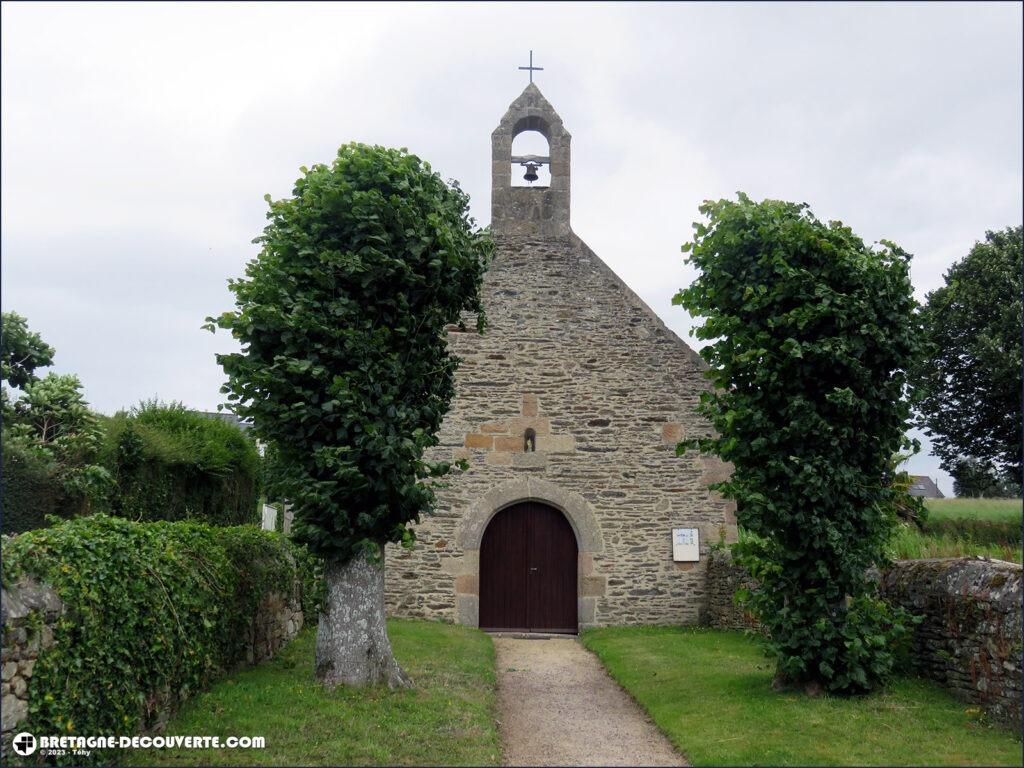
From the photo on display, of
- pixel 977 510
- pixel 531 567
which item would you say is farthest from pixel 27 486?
pixel 977 510

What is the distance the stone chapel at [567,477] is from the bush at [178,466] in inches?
114

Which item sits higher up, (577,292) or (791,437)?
(577,292)

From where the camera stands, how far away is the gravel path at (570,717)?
7.36 m

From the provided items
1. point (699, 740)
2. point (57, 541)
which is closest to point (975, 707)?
point (699, 740)

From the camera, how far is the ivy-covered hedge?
5828 mm

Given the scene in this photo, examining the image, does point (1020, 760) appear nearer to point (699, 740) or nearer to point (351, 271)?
point (699, 740)

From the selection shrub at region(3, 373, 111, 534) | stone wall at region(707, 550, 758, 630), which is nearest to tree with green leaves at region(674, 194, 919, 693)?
stone wall at region(707, 550, 758, 630)

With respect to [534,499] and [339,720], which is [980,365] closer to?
[534,499]

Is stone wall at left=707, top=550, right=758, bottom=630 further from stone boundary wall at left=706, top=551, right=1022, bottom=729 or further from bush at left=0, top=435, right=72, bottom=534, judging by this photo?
bush at left=0, top=435, right=72, bottom=534

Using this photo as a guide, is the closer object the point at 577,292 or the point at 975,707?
the point at 975,707

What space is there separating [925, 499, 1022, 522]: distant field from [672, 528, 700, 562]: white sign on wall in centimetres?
598

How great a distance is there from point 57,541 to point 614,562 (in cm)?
1052

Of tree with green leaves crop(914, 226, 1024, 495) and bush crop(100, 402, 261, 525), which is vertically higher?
tree with green leaves crop(914, 226, 1024, 495)

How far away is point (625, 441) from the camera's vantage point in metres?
15.5
